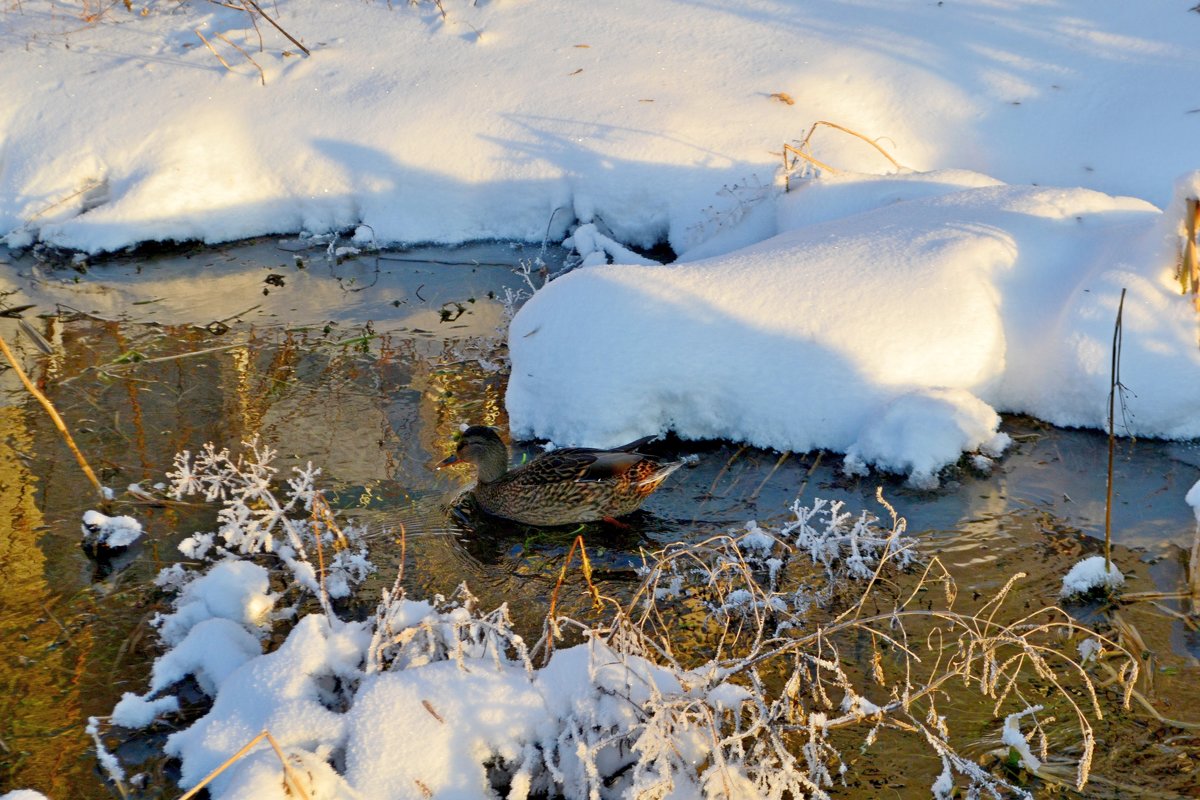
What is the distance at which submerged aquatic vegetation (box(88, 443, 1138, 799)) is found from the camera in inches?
127

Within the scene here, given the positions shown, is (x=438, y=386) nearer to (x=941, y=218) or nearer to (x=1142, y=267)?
(x=941, y=218)

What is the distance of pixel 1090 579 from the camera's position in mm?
4285

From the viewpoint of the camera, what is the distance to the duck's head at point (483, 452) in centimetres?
524

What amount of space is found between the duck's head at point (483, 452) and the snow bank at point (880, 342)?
0.49 m

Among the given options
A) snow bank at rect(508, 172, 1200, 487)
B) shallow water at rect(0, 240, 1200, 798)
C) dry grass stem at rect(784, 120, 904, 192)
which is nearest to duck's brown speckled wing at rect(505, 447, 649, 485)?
shallow water at rect(0, 240, 1200, 798)

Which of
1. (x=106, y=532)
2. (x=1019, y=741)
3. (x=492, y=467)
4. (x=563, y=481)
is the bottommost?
(x=106, y=532)

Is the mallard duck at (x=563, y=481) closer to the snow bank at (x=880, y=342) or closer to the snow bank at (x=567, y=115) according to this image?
the snow bank at (x=880, y=342)

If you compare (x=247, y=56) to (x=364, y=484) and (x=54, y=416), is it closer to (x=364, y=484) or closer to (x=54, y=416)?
(x=364, y=484)

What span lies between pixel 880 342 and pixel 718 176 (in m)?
2.52

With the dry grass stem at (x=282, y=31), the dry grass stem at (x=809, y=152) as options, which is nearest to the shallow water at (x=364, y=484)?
the dry grass stem at (x=809, y=152)

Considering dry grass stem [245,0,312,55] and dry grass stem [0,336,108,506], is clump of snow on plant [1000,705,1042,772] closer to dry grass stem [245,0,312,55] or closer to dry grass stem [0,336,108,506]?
dry grass stem [0,336,108,506]

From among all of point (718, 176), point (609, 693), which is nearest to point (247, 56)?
point (718, 176)

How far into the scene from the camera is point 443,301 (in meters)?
7.35

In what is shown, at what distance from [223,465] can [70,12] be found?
22.5ft
